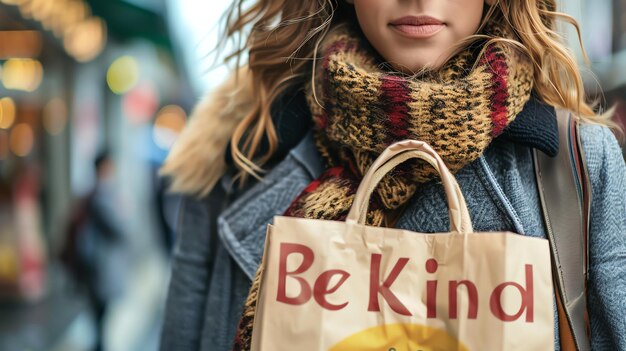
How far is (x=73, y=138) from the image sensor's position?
11.6 m

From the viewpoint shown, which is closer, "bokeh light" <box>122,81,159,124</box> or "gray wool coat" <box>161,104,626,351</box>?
"gray wool coat" <box>161,104,626,351</box>

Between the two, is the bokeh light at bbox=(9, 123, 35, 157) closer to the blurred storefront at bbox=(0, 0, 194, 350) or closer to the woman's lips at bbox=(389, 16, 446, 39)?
the blurred storefront at bbox=(0, 0, 194, 350)

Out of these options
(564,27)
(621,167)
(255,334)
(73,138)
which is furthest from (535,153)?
(73,138)

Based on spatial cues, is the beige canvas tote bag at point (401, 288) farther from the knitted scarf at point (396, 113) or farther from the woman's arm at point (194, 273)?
the woman's arm at point (194, 273)

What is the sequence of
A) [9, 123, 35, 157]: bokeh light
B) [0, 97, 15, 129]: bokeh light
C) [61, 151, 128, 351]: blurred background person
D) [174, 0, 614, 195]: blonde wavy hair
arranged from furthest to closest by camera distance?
1. [9, 123, 35, 157]: bokeh light
2. [0, 97, 15, 129]: bokeh light
3. [61, 151, 128, 351]: blurred background person
4. [174, 0, 614, 195]: blonde wavy hair

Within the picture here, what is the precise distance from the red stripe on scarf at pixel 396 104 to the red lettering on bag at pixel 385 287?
364 mm

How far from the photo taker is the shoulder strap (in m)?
1.69

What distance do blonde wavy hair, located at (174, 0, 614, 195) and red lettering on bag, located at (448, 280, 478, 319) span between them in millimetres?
639

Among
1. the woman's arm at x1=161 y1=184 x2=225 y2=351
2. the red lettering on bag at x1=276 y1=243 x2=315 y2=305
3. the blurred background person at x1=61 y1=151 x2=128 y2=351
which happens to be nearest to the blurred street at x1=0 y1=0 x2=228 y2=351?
the blurred background person at x1=61 y1=151 x2=128 y2=351

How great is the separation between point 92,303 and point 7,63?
4.03 meters

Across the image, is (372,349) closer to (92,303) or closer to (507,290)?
(507,290)

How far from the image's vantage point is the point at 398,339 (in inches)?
56.6

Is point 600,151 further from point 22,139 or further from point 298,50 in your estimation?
point 22,139

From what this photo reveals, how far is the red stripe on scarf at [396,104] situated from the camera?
1683mm
